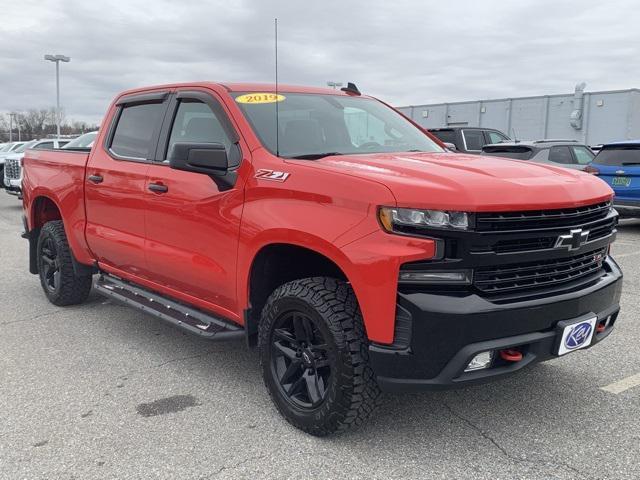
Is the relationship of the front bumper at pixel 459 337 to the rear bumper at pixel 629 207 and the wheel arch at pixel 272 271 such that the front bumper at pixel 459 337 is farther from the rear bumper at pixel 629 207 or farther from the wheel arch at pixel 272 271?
the rear bumper at pixel 629 207

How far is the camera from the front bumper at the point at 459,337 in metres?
2.67

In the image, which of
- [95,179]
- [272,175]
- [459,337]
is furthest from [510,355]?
[95,179]

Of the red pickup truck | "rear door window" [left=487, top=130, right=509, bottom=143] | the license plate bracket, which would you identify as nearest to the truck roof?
the red pickup truck

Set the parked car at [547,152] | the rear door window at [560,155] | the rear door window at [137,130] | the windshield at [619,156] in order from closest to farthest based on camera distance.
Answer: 1. the rear door window at [137,130]
2. the windshield at [619,156]
3. the parked car at [547,152]
4. the rear door window at [560,155]

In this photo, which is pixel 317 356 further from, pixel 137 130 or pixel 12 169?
pixel 12 169

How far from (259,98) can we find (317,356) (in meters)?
1.74

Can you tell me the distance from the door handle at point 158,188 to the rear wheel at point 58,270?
1.87 metres

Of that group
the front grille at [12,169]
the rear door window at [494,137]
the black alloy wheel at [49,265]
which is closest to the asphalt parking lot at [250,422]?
the black alloy wheel at [49,265]

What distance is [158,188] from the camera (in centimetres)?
405

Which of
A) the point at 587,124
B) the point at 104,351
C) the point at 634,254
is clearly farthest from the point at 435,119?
the point at 104,351

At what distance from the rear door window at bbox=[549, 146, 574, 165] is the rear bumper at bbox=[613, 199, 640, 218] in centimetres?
194

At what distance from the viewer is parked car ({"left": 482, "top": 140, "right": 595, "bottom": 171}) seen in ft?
38.3

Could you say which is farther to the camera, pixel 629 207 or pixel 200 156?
pixel 629 207

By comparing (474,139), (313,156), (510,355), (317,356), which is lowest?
(317,356)
